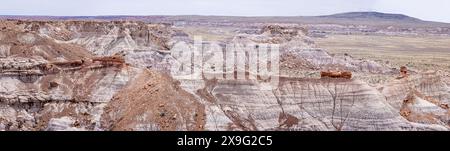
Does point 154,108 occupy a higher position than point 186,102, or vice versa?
point 186,102

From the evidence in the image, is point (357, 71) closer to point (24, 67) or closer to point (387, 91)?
point (387, 91)

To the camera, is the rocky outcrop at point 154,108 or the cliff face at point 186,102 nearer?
the rocky outcrop at point 154,108

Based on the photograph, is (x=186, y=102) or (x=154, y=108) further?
(x=186, y=102)

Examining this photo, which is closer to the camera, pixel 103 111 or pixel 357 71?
pixel 103 111

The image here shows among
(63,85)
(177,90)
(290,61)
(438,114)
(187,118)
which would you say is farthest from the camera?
(290,61)

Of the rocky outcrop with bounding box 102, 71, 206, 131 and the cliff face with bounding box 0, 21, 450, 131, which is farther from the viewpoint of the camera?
the cliff face with bounding box 0, 21, 450, 131

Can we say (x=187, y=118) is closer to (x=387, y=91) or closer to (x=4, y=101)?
(x=4, y=101)
